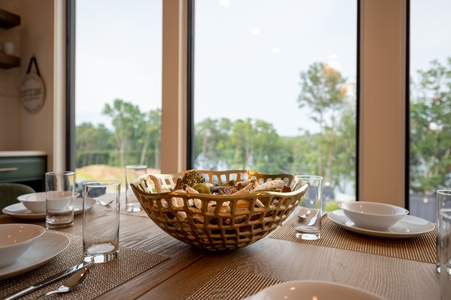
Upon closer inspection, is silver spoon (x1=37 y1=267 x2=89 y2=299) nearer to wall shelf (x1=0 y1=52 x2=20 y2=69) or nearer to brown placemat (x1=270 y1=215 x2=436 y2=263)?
brown placemat (x1=270 y1=215 x2=436 y2=263)

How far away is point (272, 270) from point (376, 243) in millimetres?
352

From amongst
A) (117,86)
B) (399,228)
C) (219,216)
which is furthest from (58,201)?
(117,86)

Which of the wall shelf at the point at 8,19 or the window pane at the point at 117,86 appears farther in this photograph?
the wall shelf at the point at 8,19

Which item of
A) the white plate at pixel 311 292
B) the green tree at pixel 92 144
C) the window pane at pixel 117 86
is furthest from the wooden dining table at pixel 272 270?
the green tree at pixel 92 144

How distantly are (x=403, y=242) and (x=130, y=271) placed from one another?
701 mm

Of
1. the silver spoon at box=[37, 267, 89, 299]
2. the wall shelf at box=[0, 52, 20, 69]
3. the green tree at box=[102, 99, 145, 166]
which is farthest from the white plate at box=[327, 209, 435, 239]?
the wall shelf at box=[0, 52, 20, 69]

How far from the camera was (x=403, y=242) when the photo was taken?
0.80 metres

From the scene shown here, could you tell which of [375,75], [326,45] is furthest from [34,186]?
[375,75]

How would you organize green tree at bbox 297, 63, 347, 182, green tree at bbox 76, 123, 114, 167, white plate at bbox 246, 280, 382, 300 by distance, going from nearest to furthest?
1. white plate at bbox 246, 280, 382, 300
2. green tree at bbox 297, 63, 347, 182
3. green tree at bbox 76, 123, 114, 167

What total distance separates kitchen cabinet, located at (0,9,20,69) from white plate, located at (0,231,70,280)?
295 centimetres

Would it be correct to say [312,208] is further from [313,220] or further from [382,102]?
[382,102]

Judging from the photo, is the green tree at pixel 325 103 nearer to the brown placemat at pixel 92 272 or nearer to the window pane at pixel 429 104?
the window pane at pixel 429 104

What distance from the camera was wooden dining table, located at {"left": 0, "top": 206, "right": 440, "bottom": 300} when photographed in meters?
0.53

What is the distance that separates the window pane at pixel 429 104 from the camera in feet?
5.28
